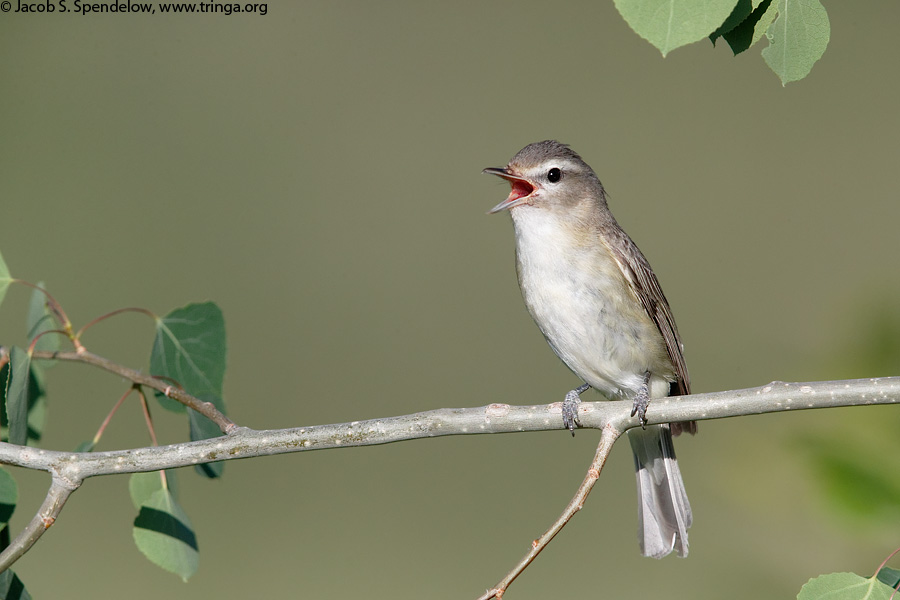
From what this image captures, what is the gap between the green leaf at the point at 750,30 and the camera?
1.19 meters

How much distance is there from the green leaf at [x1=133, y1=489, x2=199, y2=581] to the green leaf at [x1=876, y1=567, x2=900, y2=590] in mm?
1398

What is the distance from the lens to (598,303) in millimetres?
2496

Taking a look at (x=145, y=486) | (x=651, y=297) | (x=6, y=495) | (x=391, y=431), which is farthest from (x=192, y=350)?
(x=651, y=297)

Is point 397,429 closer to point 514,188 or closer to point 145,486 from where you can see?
point 145,486

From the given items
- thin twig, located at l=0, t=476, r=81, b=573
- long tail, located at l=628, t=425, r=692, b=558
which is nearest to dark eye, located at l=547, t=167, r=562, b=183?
long tail, located at l=628, t=425, r=692, b=558

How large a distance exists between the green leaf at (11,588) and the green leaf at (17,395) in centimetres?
26

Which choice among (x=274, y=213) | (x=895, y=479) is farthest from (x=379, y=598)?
(x=895, y=479)

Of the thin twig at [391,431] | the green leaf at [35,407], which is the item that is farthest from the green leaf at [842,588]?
the green leaf at [35,407]

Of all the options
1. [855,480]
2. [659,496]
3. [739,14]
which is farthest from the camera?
[659,496]

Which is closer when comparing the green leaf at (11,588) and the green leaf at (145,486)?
the green leaf at (11,588)

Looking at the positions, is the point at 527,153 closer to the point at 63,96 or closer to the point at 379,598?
the point at 379,598

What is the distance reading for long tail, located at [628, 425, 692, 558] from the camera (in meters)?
2.68

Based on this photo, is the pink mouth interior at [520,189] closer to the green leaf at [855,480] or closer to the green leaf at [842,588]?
the green leaf at [855,480]

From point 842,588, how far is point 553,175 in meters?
1.66
